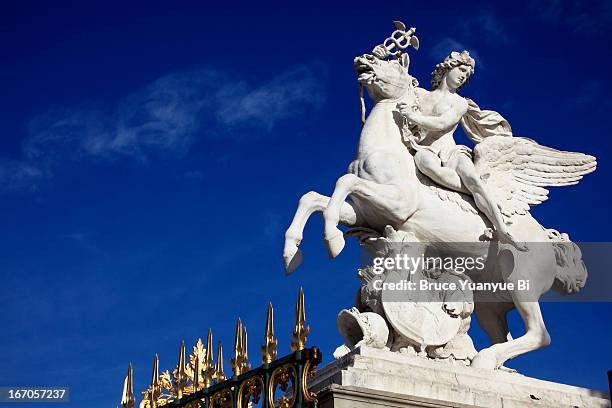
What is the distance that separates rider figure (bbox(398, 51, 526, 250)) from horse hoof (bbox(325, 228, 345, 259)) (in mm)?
1390

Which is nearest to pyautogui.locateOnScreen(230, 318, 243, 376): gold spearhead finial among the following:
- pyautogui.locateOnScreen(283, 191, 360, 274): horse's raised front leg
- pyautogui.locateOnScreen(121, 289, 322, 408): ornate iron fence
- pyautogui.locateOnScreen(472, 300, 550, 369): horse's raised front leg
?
pyautogui.locateOnScreen(121, 289, 322, 408): ornate iron fence

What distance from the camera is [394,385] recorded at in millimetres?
8633

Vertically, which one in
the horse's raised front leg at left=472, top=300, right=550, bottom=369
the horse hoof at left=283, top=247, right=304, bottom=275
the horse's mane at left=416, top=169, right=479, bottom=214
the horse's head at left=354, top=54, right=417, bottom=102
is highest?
the horse's head at left=354, top=54, right=417, bottom=102

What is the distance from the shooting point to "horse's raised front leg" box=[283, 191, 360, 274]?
30.4 ft

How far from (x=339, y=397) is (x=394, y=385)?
2.24 feet

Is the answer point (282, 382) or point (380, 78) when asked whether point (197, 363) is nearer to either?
point (282, 382)

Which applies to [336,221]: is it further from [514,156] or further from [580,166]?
[580,166]

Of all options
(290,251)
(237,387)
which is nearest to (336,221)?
(290,251)

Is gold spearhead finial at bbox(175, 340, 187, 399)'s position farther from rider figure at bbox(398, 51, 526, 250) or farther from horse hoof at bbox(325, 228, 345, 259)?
rider figure at bbox(398, 51, 526, 250)

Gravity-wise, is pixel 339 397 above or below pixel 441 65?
below

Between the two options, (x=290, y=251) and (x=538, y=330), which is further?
(x=538, y=330)

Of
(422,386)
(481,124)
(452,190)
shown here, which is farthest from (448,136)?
(422,386)

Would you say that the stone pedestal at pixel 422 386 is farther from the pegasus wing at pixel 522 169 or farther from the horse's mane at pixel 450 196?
the pegasus wing at pixel 522 169

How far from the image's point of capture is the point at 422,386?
8.75 metres
